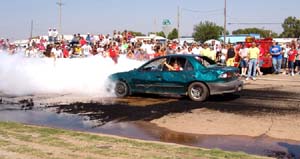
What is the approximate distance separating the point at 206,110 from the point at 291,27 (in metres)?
117

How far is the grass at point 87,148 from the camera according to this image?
6605mm

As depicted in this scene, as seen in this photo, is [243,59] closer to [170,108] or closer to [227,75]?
[227,75]

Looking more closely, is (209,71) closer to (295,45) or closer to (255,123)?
(255,123)

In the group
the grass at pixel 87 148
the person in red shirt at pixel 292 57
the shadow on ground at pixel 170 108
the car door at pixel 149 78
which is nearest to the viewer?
the grass at pixel 87 148

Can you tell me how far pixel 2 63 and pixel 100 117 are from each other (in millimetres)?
9571

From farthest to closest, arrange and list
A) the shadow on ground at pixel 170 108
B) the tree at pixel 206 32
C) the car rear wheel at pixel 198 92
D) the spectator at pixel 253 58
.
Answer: the tree at pixel 206 32 → the spectator at pixel 253 58 → the car rear wheel at pixel 198 92 → the shadow on ground at pixel 170 108

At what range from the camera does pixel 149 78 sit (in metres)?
13.8

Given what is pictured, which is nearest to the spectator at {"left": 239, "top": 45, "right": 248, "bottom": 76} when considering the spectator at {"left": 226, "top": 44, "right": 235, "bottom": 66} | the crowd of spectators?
the crowd of spectators

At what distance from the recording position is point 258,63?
2019cm

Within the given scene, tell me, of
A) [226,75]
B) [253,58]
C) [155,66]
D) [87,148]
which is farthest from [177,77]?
[253,58]

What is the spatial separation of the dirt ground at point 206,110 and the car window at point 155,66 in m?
0.95

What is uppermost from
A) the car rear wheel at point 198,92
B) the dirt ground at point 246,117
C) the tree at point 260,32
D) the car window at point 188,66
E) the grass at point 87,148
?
the tree at point 260,32

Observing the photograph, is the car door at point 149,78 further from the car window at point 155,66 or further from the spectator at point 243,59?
the spectator at point 243,59

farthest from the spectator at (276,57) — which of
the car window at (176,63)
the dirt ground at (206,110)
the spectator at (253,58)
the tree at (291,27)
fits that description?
the tree at (291,27)
